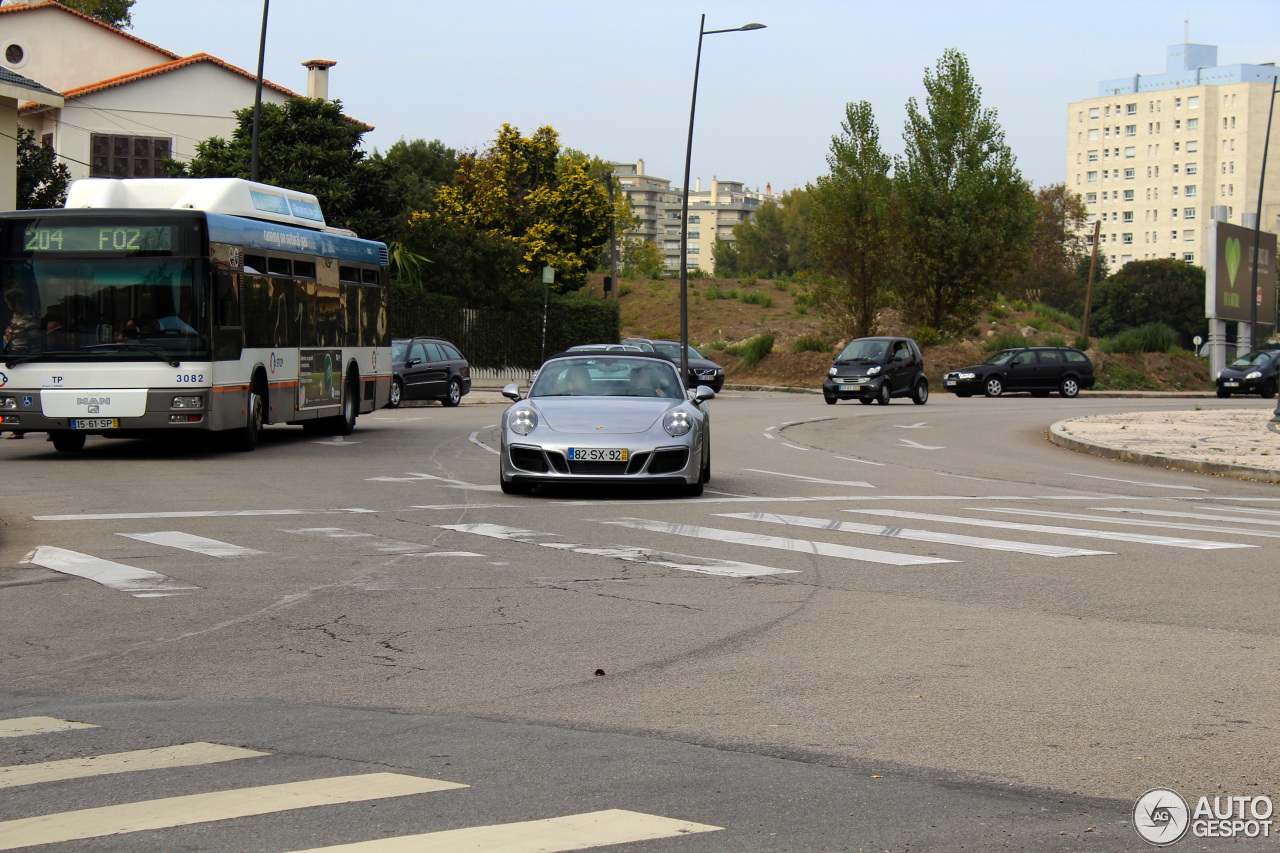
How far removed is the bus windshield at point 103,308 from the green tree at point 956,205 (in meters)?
37.7

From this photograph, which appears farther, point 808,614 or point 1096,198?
point 1096,198

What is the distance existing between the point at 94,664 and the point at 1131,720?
4.47m

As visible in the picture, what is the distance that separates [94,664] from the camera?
637cm

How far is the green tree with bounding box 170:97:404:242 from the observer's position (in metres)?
42.4

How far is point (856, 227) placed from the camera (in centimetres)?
5153

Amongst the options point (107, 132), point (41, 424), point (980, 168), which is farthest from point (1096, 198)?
point (41, 424)

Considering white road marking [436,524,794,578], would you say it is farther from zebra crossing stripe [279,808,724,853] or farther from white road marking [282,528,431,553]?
zebra crossing stripe [279,808,724,853]

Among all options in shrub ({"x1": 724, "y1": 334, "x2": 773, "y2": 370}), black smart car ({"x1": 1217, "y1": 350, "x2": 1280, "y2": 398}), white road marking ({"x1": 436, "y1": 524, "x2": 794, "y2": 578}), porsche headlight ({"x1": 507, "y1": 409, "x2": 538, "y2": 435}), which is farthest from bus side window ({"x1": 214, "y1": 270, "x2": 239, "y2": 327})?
black smart car ({"x1": 1217, "y1": 350, "x2": 1280, "y2": 398})

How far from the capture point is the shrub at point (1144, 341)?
57438 millimetres

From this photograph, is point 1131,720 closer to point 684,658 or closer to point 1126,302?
point 684,658

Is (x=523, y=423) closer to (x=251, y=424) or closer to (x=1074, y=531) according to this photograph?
(x=1074, y=531)

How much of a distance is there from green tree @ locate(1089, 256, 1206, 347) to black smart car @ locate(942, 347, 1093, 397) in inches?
2453

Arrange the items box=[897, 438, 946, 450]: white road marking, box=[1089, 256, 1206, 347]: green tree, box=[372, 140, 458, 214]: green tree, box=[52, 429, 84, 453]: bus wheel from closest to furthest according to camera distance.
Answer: box=[52, 429, 84, 453]: bus wheel
box=[897, 438, 946, 450]: white road marking
box=[372, 140, 458, 214]: green tree
box=[1089, 256, 1206, 347]: green tree

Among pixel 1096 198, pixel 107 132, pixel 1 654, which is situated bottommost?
pixel 1 654
